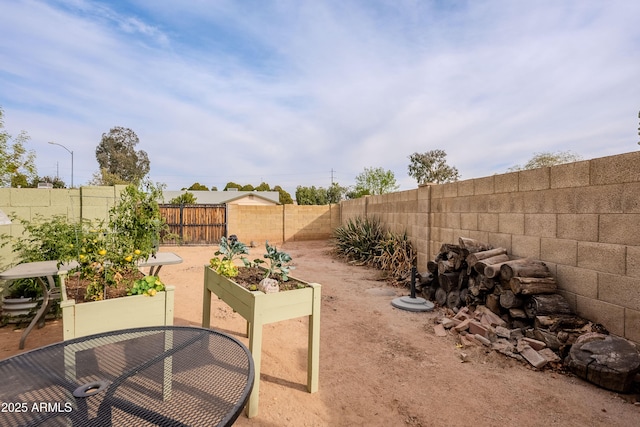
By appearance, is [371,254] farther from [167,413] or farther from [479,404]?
[167,413]

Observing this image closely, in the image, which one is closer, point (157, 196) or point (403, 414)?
point (403, 414)

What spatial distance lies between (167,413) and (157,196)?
78.1 inches

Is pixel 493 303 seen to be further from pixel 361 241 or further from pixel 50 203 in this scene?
pixel 50 203

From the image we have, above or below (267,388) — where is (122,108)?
above

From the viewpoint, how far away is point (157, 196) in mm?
2549

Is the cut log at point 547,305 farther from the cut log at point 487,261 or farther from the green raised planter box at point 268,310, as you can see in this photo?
the green raised planter box at point 268,310

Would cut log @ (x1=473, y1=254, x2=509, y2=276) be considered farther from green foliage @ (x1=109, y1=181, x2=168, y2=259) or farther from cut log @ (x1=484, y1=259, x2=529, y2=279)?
green foliage @ (x1=109, y1=181, x2=168, y2=259)

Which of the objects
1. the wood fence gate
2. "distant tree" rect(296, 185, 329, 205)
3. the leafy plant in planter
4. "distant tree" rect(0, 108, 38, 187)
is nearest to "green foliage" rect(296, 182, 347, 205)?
"distant tree" rect(296, 185, 329, 205)

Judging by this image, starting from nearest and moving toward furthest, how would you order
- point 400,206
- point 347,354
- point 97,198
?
point 347,354 → point 97,198 → point 400,206

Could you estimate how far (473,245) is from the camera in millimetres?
4316

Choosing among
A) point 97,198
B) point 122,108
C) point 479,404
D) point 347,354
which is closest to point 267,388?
point 347,354

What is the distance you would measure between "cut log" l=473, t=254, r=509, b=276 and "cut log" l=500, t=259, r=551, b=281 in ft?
0.83

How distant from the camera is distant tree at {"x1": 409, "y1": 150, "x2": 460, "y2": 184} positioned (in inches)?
1221

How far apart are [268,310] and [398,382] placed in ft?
4.51
